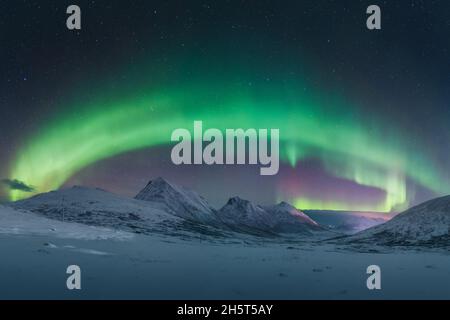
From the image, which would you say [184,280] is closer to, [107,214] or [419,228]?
[419,228]

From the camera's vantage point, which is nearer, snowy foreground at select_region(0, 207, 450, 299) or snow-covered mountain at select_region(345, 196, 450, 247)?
snowy foreground at select_region(0, 207, 450, 299)

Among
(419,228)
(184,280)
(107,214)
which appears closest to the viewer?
(184,280)

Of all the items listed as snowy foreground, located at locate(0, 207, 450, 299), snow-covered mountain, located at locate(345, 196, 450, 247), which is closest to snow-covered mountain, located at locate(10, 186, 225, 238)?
snow-covered mountain, located at locate(345, 196, 450, 247)

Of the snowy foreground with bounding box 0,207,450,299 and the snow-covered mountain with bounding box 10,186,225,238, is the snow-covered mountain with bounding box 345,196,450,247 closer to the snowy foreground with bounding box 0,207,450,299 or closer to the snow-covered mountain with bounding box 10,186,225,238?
the snow-covered mountain with bounding box 10,186,225,238

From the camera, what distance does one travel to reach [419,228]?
107 m

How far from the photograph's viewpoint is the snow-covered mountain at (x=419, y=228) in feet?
310

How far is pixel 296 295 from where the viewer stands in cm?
1739

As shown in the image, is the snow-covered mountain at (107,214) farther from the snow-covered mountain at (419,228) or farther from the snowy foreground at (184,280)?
the snowy foreground at (184,280)

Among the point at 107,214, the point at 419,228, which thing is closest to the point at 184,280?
the point at 419,228

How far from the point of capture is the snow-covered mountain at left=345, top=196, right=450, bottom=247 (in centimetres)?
9438
